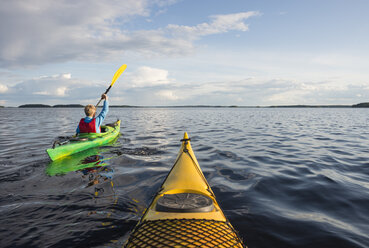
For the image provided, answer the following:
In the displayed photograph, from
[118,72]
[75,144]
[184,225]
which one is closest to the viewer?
[184,225]

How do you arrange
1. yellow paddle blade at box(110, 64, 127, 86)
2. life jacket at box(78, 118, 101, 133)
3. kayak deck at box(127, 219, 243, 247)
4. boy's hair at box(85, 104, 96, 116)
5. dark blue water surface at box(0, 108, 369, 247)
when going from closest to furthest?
kayak deck at box(127, 219, 243, 247) → dark blue water surface at box(0, 108, 369, 247) → boy's hair at box(85, 104, 96, 116) → life jacket at box(78, 118, 101, 133) → yellow paddle blade at box(110, 64, 127, 86)

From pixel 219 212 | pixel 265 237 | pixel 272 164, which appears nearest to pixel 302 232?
pixel 265 237

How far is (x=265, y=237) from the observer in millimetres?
2963

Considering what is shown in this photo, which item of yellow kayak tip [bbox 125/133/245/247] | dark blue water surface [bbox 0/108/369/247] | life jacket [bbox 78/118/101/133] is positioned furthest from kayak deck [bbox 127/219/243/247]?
life jacket [bbox 78/118/101/133]

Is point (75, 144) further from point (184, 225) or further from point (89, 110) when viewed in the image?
point (184, 225)

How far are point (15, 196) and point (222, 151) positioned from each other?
627 cm

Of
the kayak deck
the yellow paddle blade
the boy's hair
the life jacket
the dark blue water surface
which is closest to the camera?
the kayak deck

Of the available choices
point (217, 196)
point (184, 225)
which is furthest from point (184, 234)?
point (217, 196)

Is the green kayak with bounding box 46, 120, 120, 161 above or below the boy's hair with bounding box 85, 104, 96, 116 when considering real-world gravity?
below

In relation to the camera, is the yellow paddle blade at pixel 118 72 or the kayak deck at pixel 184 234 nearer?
the kayak deck at pixel 184 234

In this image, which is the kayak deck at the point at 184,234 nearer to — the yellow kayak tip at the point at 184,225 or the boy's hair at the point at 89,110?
the yellow kayak tip at the point at 184,225

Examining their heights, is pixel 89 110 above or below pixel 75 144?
above

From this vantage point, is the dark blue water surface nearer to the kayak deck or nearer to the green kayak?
the green kayak

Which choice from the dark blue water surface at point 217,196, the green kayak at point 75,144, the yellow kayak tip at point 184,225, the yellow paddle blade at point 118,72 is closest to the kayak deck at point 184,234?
the yellow kayak tip at point 184,225
